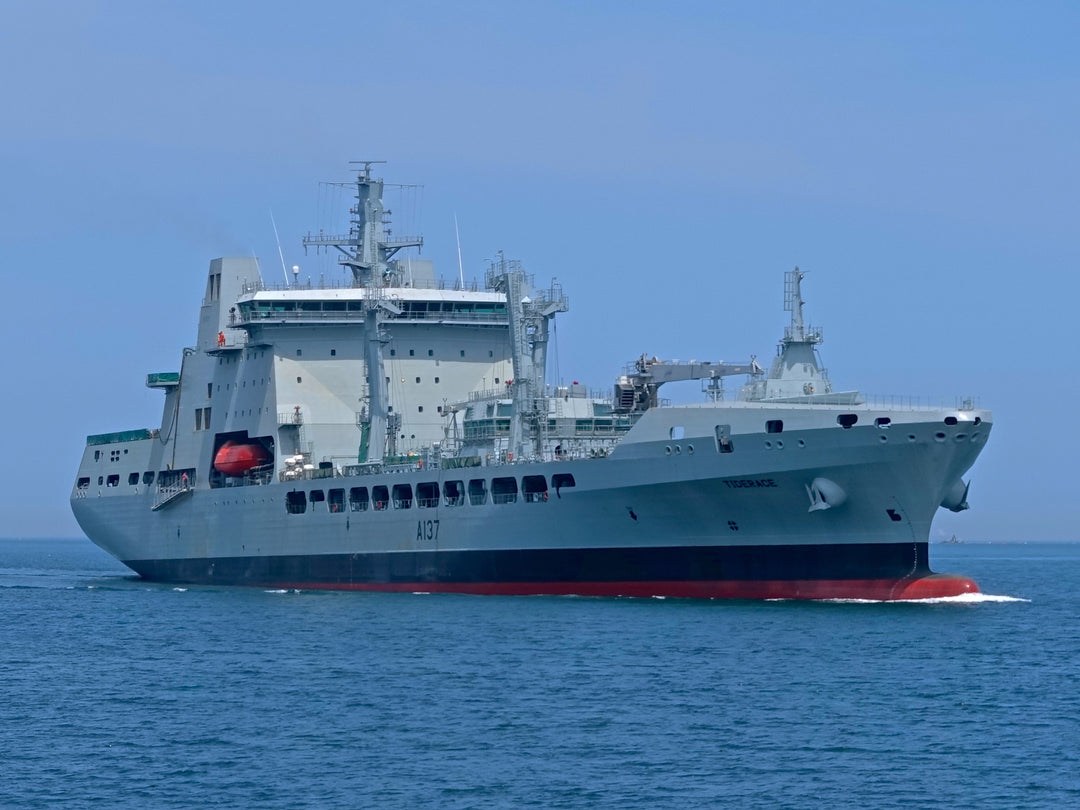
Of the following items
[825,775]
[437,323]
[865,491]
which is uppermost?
[437,323]

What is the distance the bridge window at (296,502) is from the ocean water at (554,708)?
9.04m

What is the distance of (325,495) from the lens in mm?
50875

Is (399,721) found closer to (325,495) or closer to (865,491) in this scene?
(865,491)

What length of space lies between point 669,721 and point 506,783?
4.68 m

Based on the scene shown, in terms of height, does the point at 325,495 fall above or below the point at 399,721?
above

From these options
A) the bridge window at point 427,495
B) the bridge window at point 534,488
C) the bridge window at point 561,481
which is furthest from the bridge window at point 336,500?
the bridge window at point 561,481

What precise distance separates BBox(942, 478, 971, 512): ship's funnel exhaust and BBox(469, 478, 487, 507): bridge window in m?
12.9

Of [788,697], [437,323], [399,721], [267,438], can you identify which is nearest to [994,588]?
[437,323]

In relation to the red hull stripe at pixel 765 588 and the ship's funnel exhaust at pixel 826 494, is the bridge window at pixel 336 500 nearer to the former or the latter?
the red hull stripe at pixel 765 588

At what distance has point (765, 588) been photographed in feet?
135

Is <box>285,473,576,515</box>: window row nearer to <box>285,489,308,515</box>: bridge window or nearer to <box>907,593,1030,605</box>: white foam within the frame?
<box>285,489,308,515</box>: bridge window

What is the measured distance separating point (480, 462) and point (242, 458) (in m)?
11.5

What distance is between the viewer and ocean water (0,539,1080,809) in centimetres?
2200

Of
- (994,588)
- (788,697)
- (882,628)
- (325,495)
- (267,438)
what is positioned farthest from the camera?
(994,588)
